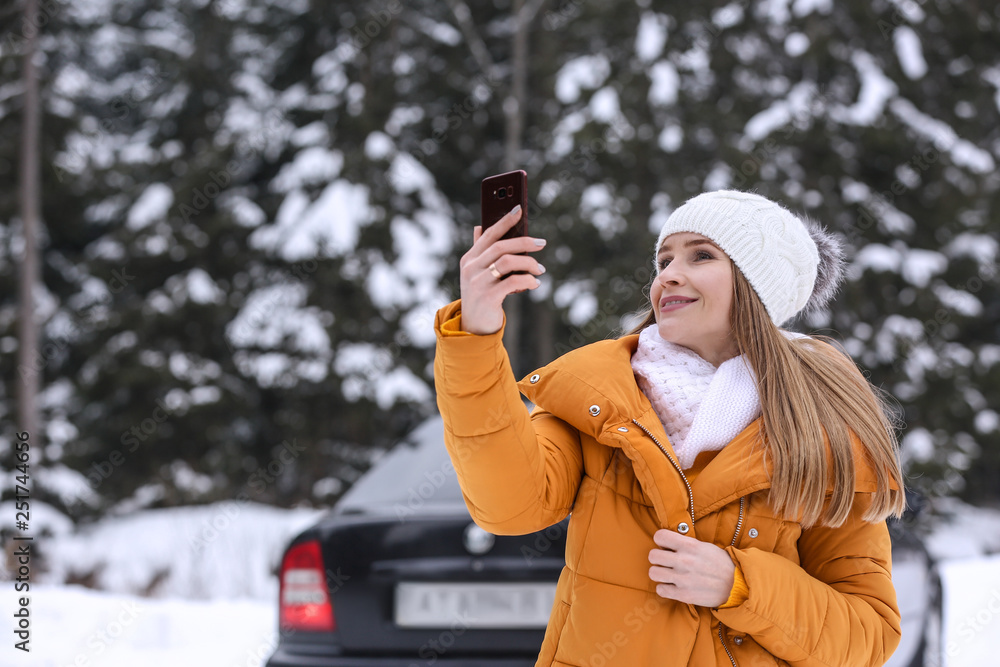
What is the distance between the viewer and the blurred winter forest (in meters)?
10.2

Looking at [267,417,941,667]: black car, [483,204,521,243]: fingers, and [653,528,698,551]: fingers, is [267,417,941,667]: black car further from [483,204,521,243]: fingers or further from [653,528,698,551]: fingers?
[483,204,521,243]: fingers

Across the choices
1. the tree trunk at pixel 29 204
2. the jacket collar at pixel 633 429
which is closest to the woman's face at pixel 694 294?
the jacket collar at pixel 633 429

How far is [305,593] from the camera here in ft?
9.01

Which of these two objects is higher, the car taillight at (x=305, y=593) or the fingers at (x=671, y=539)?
the fingers at (x=671, y=539)

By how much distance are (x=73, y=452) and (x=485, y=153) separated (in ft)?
27.0

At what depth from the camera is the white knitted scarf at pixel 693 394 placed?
148 cm

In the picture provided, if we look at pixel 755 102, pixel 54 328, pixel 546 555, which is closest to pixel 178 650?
pixel 546 555

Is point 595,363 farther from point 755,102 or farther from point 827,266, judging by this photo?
point 755,102

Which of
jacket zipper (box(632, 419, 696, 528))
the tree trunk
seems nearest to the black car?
jacket zipper (box(632, 419, 696, 528))

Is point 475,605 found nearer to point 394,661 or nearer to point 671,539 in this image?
point 394,661

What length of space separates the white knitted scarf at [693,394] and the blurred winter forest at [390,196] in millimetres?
8135

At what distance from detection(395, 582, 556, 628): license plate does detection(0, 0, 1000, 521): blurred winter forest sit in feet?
23.8

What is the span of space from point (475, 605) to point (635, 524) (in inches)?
53.9

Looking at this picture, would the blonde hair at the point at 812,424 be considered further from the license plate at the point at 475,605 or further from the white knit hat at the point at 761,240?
the license plate at the point at 475,605
